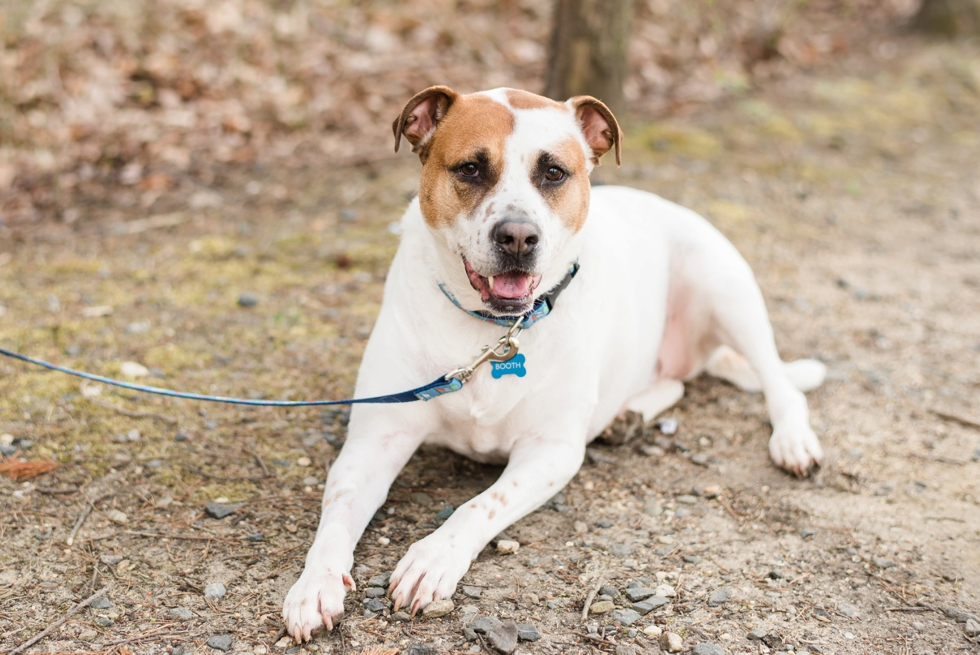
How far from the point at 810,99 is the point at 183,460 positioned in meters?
7.74

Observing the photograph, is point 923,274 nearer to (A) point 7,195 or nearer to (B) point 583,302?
(B) point 583,302

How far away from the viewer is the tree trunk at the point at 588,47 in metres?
6.45

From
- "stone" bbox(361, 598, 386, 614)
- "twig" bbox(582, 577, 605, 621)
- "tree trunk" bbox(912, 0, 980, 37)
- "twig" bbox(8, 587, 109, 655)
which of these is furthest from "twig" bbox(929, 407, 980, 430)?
"tree trunk" bbox(912, 0, 980, 37)

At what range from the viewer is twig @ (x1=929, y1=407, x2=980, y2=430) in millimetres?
4008

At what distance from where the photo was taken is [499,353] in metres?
3.05

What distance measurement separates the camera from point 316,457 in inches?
139

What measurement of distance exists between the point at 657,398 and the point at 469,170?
1.68m

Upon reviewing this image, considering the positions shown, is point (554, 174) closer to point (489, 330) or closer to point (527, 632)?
point (489, 330)

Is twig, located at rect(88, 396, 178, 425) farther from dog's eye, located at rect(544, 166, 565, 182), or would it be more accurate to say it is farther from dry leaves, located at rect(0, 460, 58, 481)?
dog's eye, located at rect(544, 166, 565, 182)

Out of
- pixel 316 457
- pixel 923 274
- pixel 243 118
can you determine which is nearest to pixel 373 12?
pixel 243 118

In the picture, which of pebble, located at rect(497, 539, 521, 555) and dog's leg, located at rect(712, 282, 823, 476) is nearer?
pebble, located at rect(497, 539, 521, 555)

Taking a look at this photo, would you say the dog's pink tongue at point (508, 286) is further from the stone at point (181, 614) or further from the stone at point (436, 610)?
the stone at point (181, 614)

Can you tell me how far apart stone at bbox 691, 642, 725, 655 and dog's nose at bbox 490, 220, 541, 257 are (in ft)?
4.38

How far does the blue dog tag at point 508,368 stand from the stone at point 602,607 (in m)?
0.85
